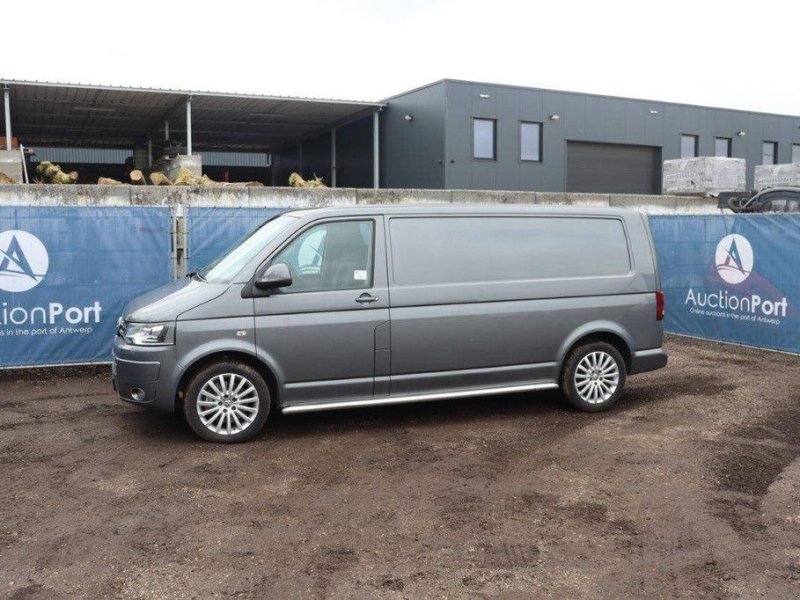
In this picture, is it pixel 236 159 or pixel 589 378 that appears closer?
pixel 589 378

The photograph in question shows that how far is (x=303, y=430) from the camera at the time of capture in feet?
Answer: 23.2

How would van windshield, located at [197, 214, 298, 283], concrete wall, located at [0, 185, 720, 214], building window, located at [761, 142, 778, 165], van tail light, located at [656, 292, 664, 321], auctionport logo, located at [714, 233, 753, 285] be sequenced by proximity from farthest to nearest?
1. building window, located at [761, 142, 778, 165]
2. concrete wall, located at [0, 185, 720, 214]
3. auctionport logo, located at [714, 233, 753, 285]
4. van tail light, located at [656, 292, 664, 321]
5. van windshield, located at [197, 214, 298, 283]

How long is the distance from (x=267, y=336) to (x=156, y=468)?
141cm

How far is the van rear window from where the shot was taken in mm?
7051

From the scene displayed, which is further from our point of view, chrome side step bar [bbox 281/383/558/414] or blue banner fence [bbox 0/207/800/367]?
blue banner fence [bbox 0/207/800/367]

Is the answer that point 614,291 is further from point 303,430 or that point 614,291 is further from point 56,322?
point 56,322

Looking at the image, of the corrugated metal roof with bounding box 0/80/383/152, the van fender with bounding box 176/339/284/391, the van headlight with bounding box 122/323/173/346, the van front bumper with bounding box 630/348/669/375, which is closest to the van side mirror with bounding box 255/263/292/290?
the van fender with bounding box 176/339/284/391

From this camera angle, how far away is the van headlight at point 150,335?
647 cm

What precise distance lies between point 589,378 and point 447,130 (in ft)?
65.5

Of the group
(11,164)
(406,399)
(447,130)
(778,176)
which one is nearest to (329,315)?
(406,399)

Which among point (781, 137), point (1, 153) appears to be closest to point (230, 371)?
point (1, 153)

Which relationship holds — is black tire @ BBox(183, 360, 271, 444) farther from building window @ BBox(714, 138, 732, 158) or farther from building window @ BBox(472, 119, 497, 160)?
building window @ BBox(714, 138, 732, 158)

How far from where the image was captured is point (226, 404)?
259 inches

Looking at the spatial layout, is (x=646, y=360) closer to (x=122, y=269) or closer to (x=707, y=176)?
(x=122, y=269)
